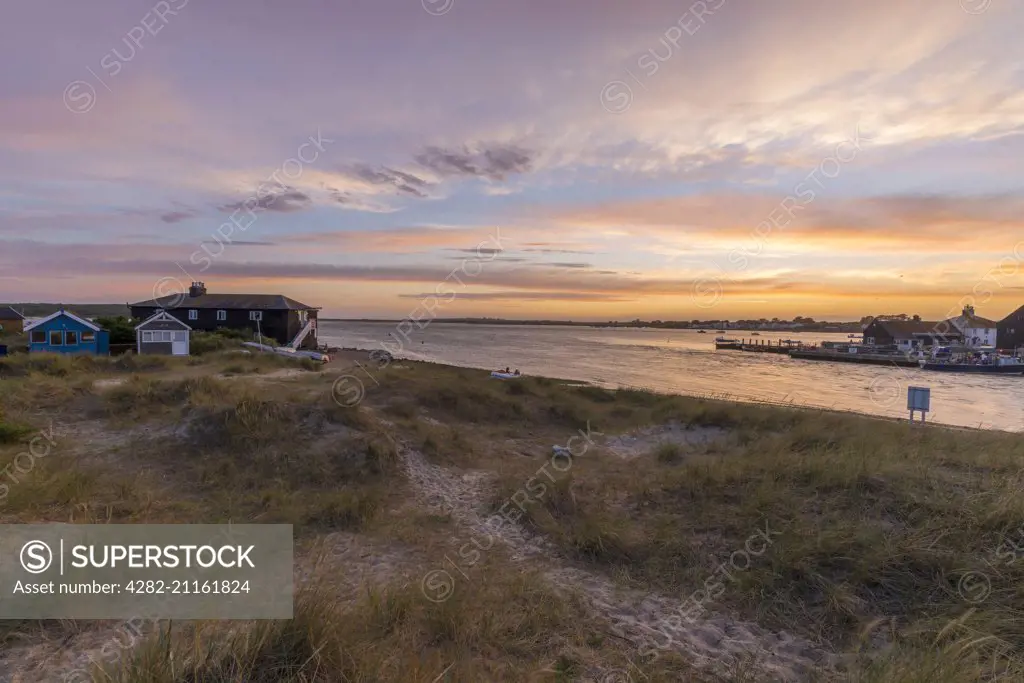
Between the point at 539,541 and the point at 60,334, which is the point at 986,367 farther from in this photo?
the point at 60,334

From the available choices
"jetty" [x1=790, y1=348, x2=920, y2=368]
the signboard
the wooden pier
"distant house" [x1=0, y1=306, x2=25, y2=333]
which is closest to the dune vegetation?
the signboard

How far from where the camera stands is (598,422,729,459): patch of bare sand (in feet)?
48.6

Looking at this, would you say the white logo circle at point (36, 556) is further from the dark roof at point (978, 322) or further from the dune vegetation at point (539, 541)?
the dark roof at point (978, 322)

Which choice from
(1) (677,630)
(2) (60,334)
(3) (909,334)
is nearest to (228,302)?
(2) (60,334)

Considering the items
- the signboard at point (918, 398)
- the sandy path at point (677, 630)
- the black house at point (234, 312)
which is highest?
the black house at point (234, 312)

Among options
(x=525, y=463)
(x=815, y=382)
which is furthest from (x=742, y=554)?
(x=815, y=382)

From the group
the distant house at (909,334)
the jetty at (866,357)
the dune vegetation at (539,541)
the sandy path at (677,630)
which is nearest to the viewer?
the dune vegetation at (539,541)

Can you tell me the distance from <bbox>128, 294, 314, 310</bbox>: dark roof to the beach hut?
13329 mm

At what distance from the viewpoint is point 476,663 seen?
4348mm

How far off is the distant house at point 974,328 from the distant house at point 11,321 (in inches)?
4866

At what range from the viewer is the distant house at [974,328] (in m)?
80.9

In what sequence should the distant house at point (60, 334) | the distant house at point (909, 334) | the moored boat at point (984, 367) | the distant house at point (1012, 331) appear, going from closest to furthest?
the distant house at point (60, 334) → the moored boat at point (984, 367) → the distant house at point (1012, 331) → the distant house at point (909, 334)

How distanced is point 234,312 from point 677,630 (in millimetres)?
50600

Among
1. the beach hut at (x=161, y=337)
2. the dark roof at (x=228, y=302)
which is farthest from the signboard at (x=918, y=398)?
the dark roof at (x=228, y=302)
